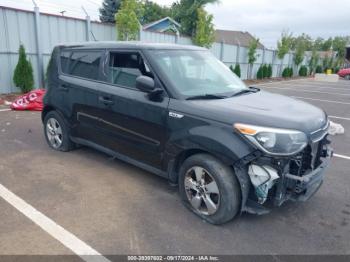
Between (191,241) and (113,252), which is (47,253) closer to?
(113,252)

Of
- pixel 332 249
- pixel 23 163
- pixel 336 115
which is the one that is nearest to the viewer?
pixel 332 249

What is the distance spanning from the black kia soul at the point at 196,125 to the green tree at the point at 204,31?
1465 centimetres

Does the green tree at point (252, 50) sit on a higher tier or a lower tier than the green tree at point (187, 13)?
lower

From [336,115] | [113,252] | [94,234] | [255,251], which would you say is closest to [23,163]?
[94,234]

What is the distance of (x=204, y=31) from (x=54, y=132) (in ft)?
49.9

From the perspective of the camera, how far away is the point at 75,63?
15.4ft

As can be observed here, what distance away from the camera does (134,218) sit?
10.8 feet

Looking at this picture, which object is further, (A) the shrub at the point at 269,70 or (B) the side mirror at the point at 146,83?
(A) the shrub at the point at 269,70

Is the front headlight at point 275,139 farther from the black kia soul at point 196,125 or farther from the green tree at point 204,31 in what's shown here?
the green tree at point 204,31

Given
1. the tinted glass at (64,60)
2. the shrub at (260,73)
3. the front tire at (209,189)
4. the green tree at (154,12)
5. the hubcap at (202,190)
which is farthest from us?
the green tree at (154,12)

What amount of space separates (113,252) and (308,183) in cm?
195

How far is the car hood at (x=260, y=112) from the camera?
9.50ft

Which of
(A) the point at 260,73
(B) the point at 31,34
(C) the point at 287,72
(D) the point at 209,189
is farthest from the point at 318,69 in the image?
(D) the point at 209,189

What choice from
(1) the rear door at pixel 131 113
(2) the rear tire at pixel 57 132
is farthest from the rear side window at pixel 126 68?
(2) the rear tire at pixel 57 132
